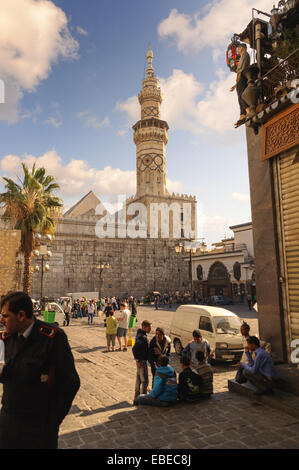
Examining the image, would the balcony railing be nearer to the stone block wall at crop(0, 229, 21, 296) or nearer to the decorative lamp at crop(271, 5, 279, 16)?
the decorative lamp at crop(271, 5, 279, 16)

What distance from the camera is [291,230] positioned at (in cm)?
612

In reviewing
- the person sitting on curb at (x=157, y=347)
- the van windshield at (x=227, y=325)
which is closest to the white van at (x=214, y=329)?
the van windshield at (x=227, y=325)

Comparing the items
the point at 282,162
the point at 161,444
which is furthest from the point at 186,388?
the point at 282,162

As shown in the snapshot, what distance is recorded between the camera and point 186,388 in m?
5.29

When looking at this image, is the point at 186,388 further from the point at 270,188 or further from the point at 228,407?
the point at 270,188

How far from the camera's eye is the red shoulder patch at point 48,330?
2.33 m

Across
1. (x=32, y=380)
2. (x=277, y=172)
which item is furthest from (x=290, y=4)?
(x=32, y=380)

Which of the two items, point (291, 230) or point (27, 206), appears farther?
point (27, 206)

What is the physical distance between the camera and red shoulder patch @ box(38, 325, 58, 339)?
233cm

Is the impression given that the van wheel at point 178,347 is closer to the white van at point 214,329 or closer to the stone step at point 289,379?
the white van at point 214,329

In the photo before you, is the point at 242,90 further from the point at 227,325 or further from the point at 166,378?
the point at 166,378

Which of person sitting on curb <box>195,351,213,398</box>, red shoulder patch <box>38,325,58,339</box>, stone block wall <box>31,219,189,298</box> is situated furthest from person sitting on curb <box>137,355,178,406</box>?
stone block wall <box>31,219,189,298</box>

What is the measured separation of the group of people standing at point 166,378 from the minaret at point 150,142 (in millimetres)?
41162

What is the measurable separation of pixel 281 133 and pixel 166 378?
218 inches
